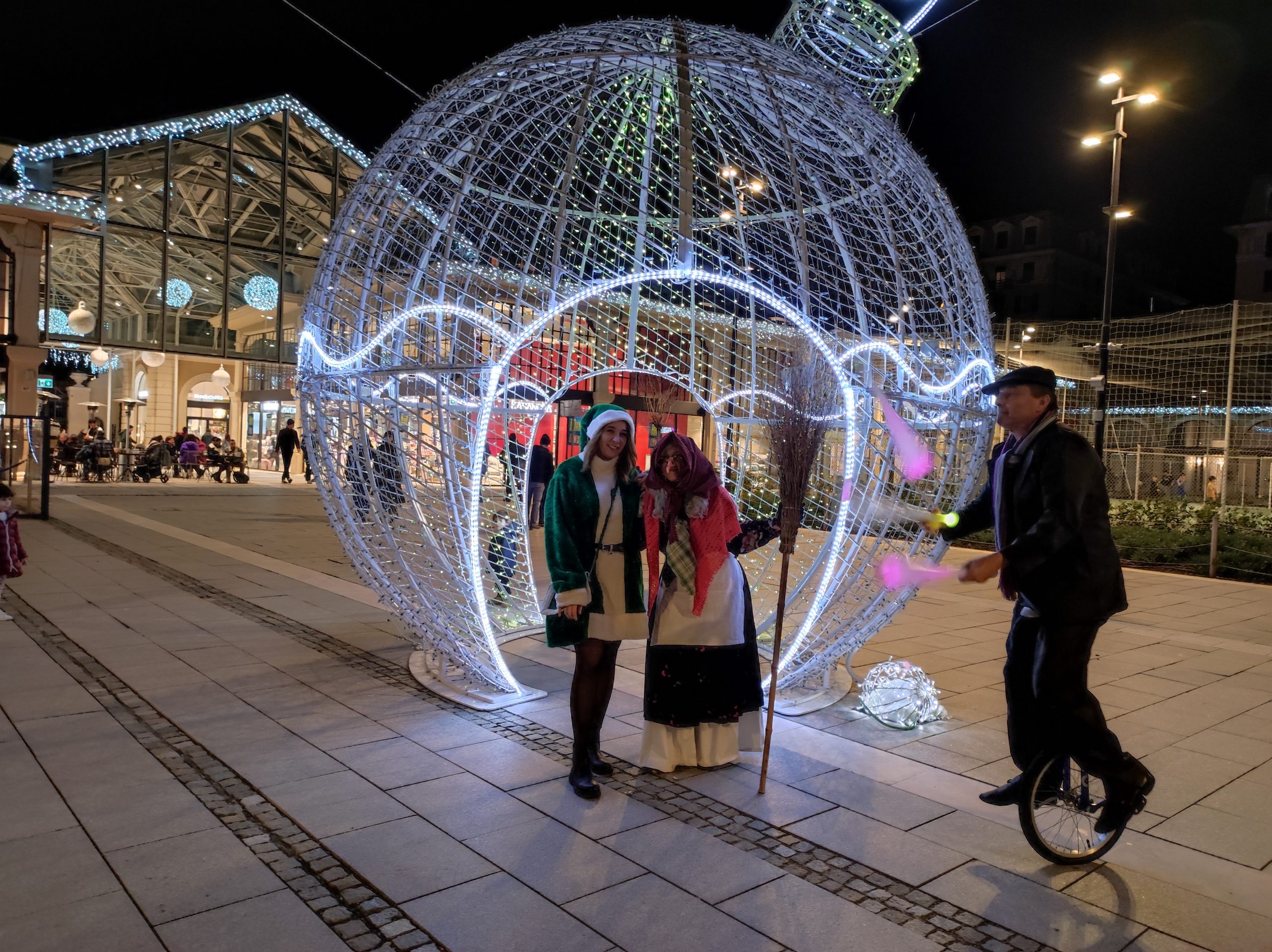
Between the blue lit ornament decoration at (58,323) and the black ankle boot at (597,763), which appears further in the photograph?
the blue lit ornament decoration at (58,323)

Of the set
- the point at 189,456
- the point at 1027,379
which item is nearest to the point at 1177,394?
the point at 1027,379

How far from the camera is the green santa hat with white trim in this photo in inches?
144

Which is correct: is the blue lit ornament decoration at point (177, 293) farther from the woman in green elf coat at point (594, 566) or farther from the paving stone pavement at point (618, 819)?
the woman in green elf coat at point (594, 566)

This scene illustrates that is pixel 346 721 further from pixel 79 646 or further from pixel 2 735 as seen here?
pixel 79 646

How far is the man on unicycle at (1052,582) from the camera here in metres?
2.84

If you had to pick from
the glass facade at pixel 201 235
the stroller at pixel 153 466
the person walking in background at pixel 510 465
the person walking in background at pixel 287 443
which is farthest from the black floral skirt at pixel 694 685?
the stroller at pixel 153 466

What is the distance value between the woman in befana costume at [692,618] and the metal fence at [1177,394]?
40.9 feet

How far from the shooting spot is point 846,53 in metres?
5.43

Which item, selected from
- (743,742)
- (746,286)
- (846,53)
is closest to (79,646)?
(743,742)

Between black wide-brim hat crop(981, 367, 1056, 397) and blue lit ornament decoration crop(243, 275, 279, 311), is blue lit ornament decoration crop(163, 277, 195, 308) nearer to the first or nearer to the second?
blue lit ornament decoration crop(243, 275, 279, 311)

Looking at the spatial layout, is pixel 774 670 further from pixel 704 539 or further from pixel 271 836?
pixel 271 836

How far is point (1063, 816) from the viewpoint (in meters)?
3.11

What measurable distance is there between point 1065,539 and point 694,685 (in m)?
1.62

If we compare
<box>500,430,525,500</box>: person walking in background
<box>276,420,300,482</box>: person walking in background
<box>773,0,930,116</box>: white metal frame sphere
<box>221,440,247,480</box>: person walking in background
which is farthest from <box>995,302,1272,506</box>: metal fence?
<box>221,440,247,480</box>: person walking in background
